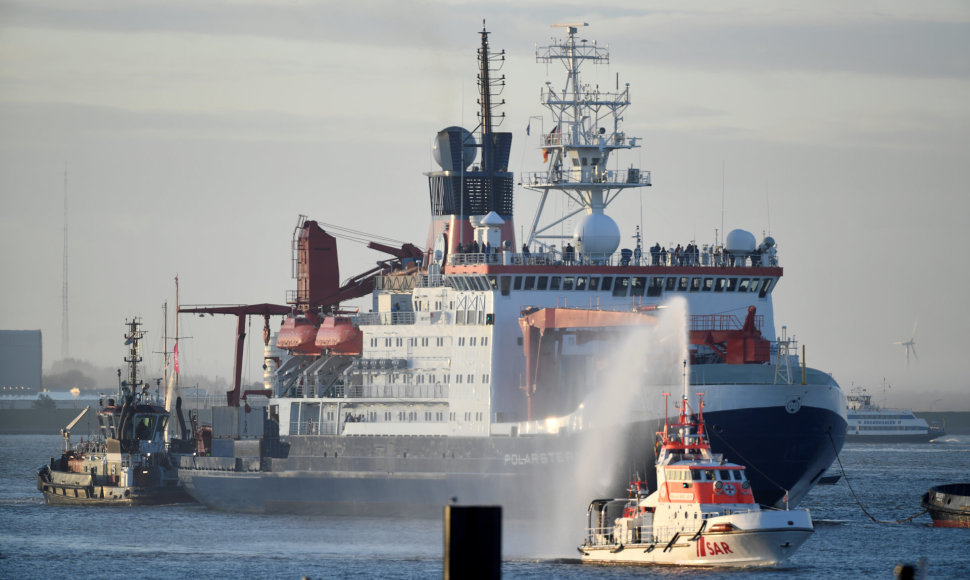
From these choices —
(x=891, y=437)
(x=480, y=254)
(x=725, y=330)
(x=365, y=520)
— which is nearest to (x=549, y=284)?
(x=480, y=254)

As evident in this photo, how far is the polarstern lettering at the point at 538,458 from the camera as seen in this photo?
56597mm

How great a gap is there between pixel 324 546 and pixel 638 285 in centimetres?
1509

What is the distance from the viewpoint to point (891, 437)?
19375 cm

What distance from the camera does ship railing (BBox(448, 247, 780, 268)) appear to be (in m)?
60.4

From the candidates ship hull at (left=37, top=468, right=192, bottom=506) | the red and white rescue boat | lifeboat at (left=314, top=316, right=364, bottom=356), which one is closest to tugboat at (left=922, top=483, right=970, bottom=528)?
the red and white rescue boat

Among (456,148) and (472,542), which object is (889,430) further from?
(472,542)

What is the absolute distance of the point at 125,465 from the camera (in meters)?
81.7

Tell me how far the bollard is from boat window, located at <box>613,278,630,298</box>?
4803cm

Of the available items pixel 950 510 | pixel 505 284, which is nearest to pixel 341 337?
pixel 505 284

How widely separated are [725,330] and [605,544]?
36.3ft

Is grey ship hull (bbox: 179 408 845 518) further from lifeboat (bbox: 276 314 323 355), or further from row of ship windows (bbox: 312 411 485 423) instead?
lifeboat (bbox: 276 314 323 355)

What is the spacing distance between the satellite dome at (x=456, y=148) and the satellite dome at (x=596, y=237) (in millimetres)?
10531

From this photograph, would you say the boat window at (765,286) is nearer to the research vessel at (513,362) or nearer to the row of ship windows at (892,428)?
the research vessel at (513,362)

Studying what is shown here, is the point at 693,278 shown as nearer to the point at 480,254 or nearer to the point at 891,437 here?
the point at 480,254
